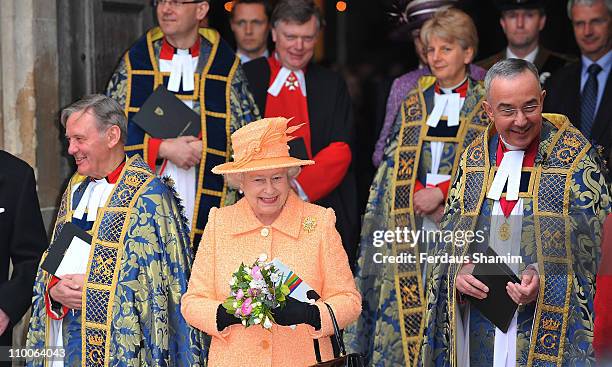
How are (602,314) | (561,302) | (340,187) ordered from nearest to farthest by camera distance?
(602,314) < (561,302) < (340,187)

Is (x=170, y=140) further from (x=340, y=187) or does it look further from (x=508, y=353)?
(x=508, y=353)

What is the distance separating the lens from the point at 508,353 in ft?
19.2

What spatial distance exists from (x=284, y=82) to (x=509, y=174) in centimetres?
247

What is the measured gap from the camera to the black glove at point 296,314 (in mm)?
5184

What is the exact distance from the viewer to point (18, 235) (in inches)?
249

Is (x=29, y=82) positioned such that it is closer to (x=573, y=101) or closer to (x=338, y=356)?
(x=338, y=356)

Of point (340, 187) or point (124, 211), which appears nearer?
point (124, 211)

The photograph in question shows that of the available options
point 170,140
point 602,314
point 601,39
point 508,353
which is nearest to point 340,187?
point 170,140

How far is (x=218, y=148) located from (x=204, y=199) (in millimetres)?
308

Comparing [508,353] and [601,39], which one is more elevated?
[601,39]

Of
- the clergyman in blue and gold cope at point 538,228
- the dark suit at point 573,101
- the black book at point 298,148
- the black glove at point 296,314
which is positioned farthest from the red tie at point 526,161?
the dark suit at point 573,101

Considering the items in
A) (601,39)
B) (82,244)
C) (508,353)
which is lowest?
(508,353)

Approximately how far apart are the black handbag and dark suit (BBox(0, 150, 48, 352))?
5.58ft

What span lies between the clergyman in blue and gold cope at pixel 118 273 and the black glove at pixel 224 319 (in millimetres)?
817
